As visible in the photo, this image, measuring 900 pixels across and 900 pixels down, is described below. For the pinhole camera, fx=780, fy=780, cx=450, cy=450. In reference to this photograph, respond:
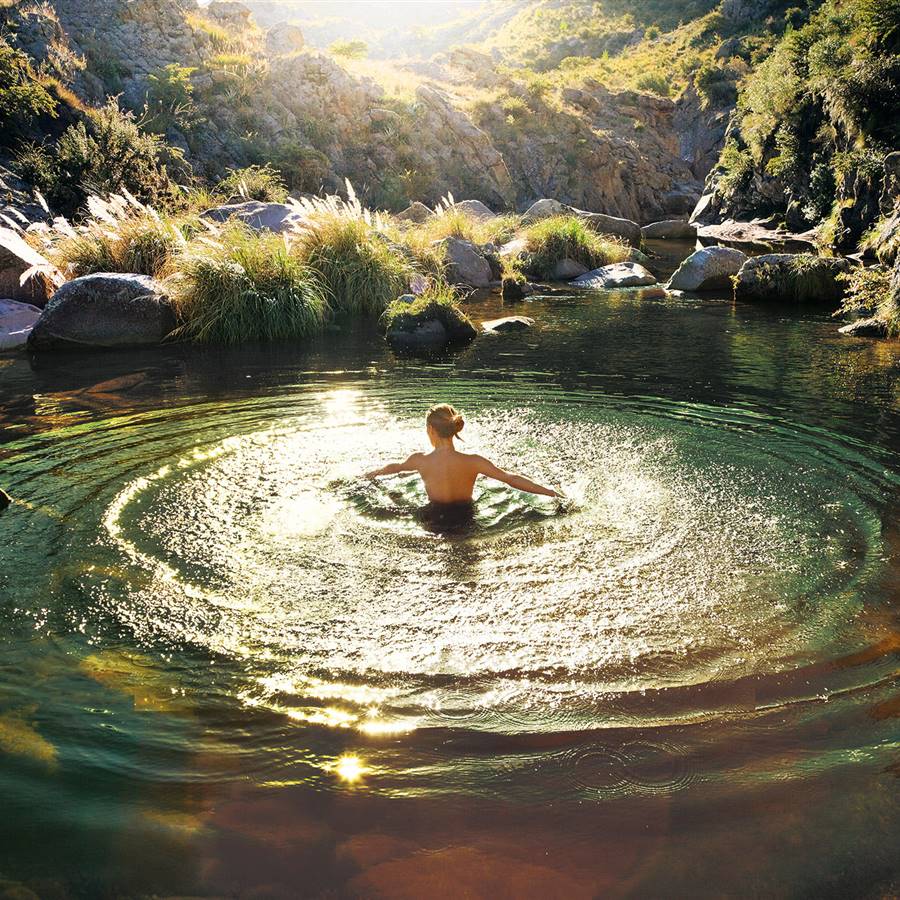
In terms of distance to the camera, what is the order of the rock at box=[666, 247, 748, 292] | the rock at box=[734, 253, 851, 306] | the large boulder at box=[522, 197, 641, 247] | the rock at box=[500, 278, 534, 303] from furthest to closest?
the large boulder at box=[522, 197, 641, 247], the rock at box=[666, 247, 748, 292], the rock at box=[500, 278, 534, 303], the rock at box=[734, 253, 851, 306]

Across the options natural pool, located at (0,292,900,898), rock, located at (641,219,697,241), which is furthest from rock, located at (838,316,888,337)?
rock, located at (641,219,697,241)

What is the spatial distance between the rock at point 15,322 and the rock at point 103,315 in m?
0.51

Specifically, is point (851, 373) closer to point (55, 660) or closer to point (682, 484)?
point (682, 484)

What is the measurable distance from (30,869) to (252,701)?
1.17 metres

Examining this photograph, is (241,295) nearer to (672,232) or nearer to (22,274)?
(22,274)

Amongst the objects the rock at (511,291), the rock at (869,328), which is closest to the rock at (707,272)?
the rock at (511,291)

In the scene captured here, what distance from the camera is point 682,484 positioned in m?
6.36

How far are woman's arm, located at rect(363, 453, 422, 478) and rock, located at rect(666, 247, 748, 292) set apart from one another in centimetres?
1499

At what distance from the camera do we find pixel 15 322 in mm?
13570

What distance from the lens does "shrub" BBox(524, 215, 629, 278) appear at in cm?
2180

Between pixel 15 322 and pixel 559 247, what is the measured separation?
14.0 metres

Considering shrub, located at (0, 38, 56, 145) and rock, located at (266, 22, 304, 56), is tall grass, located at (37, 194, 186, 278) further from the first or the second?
rock, located at (266, 22, 304, 56)

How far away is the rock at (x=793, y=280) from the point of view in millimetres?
17469

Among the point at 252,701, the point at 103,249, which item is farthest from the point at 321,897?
the point at 103,249
